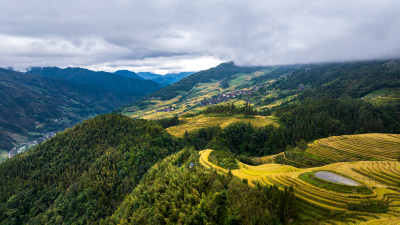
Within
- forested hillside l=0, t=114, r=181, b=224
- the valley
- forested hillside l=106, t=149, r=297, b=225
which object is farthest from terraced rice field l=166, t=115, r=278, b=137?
forested hillside l=106, t=149, r=297, b=225

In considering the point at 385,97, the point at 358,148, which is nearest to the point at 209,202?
the point at 358,148

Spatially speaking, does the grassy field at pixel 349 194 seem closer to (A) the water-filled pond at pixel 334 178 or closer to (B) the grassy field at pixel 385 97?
(A) the water-filled pond at pixel 334 178

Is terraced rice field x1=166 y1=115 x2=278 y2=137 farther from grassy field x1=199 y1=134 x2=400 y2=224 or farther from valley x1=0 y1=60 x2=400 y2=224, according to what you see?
grassy field x1=199 y1=134 x2=400 y2=224

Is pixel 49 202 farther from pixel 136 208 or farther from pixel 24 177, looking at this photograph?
pixel 136 208

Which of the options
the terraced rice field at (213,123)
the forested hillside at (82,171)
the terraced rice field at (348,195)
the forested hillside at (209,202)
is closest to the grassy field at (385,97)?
the terraced rice field at (213,123)

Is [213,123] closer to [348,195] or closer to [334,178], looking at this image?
[334,178]

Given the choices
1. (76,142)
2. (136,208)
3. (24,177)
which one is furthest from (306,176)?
(24,177)
